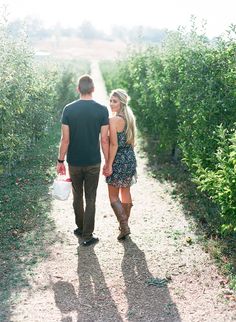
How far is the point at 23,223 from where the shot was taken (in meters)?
8.06

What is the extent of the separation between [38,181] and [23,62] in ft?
9.20

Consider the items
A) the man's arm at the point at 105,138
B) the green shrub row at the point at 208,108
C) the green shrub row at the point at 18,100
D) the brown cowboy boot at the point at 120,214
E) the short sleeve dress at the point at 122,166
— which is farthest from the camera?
the green shrub row at the point at 18,100

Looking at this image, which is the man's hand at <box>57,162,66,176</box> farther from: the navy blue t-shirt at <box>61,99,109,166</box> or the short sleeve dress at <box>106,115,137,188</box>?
the short sleeve dress at <box>106,115,137,188</box>

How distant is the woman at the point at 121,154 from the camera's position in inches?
267

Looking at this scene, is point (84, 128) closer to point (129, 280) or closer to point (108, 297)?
point (129, 280)

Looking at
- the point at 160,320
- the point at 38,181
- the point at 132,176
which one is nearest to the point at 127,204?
the point at 132,176

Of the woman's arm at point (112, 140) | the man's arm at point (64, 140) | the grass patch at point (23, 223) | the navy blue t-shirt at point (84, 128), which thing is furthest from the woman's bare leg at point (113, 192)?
the grass patch at point (23, 223)

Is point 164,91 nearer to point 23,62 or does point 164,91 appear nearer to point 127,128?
point 23,62

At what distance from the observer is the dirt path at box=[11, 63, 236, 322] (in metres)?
5.33

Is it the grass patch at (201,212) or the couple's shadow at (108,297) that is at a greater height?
the couple's shadow at (108,297)

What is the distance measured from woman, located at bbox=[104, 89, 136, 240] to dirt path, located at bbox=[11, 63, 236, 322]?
1.98 feet

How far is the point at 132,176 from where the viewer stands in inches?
284

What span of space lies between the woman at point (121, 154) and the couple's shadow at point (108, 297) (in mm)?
996

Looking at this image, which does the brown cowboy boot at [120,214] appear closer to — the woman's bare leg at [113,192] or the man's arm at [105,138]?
the woman's bare leg at [113,192]
